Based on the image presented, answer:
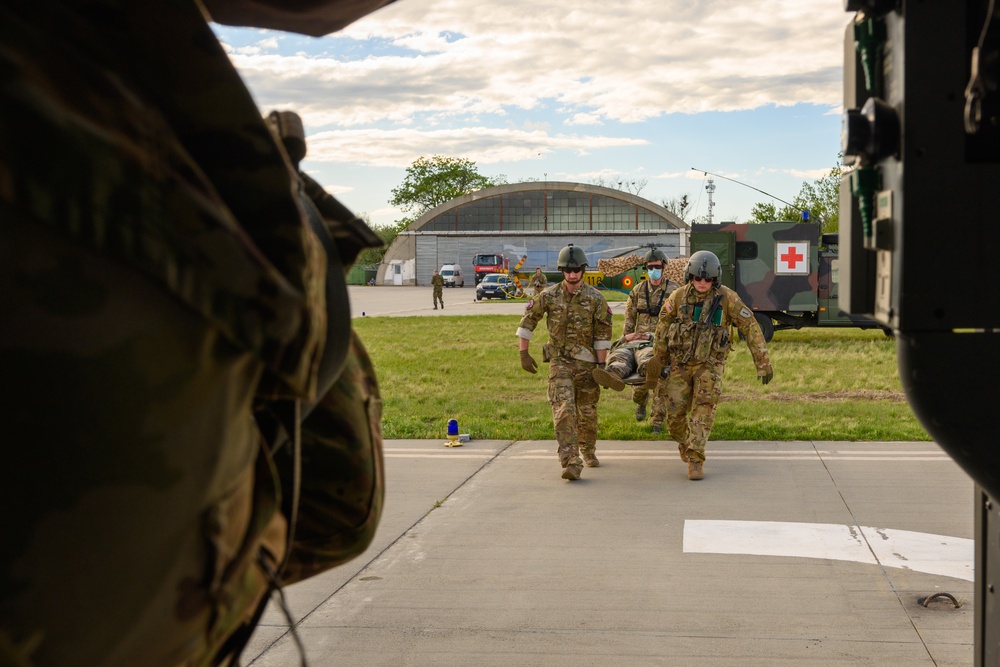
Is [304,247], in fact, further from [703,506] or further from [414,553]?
[703,506]

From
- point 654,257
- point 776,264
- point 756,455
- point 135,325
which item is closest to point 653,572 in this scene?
point 756,455

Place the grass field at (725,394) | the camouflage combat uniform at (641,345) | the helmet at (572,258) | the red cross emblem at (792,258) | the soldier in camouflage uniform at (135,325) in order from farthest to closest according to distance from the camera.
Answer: the red cross emblem at (792,258) → the grass field at (725,394) → the helmet at (572,258) → the camouflage combat uniform at (641,345) → the soldier in camouflage uniform at (135,325)

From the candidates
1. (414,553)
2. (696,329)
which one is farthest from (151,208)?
(696,329)

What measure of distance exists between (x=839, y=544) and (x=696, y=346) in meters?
3.04

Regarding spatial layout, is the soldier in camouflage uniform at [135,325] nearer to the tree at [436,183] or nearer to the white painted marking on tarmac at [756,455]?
the white painted marking on tarmac at [756,455]

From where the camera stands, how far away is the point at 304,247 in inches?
41.0

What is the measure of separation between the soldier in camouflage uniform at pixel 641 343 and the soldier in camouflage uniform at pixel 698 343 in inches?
11.6

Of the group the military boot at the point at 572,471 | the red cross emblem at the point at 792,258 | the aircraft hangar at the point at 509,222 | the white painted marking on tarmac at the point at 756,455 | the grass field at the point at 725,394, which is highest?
the aircraft hangar at the point at 509,222

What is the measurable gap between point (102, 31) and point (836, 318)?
815 inches

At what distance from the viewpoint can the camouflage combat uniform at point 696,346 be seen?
888cm

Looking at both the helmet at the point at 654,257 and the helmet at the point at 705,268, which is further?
the helmet at the point at 654,257

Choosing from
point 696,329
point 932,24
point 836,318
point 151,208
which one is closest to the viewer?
point 151,208

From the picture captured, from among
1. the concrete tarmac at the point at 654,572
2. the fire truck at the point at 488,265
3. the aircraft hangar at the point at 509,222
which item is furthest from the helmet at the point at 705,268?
the aircraft hangar at the point at 509,222

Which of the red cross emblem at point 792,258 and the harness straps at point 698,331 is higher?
the red cross emblem at point 792,258
